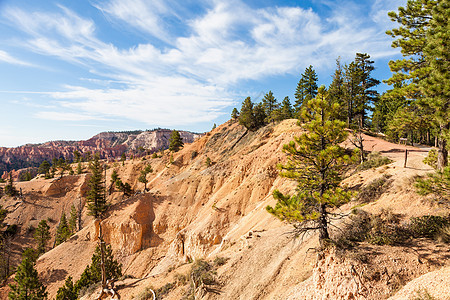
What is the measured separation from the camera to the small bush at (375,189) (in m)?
16.4

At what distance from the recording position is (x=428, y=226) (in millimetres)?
10594

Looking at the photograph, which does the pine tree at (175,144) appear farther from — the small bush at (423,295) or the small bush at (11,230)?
the small bush at (423,295)

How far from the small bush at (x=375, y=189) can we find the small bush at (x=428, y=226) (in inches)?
201

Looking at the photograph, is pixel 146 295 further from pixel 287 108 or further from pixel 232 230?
Answer: pixel 287 108

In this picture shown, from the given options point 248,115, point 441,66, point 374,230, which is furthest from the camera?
point 248,115

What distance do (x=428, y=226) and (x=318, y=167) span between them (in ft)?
19.6

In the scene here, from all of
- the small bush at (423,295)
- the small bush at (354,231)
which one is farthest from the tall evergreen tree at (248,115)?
the small bush at (423,295)

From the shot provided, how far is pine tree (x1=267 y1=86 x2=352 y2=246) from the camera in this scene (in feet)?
33.8

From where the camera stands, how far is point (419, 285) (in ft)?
23.9

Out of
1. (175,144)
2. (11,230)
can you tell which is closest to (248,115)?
(175,144)

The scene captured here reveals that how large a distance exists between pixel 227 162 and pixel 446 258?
43.6 meters

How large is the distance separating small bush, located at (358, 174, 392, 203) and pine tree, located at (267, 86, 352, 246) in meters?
7.41

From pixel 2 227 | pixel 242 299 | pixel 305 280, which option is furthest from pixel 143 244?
pixel 2 227

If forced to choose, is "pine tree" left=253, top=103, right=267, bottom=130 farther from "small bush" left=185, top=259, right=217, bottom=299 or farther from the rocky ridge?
"small bush" left=185, top=259, right=217, bottom=299
